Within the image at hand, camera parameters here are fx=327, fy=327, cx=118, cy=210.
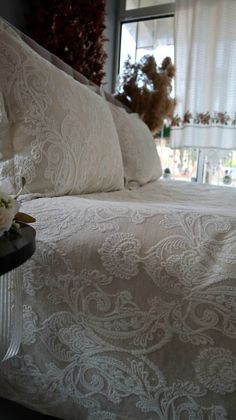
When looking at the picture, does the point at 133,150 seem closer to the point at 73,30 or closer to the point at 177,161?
the point at 73,30

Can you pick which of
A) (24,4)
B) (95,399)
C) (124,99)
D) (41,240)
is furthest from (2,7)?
(95,399)

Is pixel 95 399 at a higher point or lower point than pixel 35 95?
lower

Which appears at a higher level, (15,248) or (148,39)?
(148,39)

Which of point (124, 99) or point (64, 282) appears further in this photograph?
point (124, 99)

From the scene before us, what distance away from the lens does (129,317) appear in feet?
1.45

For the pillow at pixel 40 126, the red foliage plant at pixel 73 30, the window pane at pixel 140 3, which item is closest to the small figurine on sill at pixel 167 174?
the red foliage plant at pixel 73 30

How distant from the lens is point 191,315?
0.40 m

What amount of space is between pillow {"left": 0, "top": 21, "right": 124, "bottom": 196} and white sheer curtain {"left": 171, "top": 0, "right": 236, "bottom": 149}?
1769mm

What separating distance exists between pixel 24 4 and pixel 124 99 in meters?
0.79

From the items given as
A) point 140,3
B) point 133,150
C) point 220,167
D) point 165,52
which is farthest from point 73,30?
point 220,167

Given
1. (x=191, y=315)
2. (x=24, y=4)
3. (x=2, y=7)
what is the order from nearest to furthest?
1. (x=191, y=315)
2. (x=2, y=7)
3. (x=24, y=4)

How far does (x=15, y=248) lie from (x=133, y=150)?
3.63 ft

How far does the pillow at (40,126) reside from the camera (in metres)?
0.68

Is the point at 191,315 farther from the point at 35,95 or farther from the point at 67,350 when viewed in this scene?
the point at 35,95
